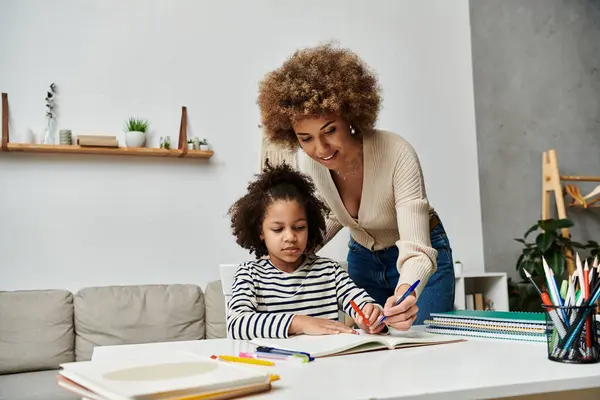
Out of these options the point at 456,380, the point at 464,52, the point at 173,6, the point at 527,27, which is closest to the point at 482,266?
the point at 464,52

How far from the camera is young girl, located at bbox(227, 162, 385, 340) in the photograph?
53.2 inches

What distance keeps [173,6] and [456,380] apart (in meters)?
3.08

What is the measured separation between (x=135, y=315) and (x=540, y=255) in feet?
7.71

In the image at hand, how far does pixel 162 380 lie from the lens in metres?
0.65

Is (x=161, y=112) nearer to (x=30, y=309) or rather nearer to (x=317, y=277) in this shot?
(x=30, y=309)

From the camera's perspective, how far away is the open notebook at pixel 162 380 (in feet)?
1.96

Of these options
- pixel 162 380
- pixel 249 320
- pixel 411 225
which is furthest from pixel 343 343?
pixel 411 225

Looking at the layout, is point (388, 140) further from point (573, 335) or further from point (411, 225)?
point (573, 335)

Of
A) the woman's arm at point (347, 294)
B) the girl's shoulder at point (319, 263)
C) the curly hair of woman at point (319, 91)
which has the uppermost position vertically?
the curly hair of woman at point (319, 91)

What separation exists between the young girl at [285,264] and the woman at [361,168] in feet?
0.38

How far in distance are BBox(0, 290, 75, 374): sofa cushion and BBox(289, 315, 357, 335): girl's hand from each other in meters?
1.97

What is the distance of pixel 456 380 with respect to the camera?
71 cm

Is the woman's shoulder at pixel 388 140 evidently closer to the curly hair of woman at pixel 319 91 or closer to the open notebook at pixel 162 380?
the curly hair of woman at pixel 319 91

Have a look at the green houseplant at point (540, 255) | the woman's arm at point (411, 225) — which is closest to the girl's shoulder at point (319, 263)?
the woman's arm at point (411, 225)
